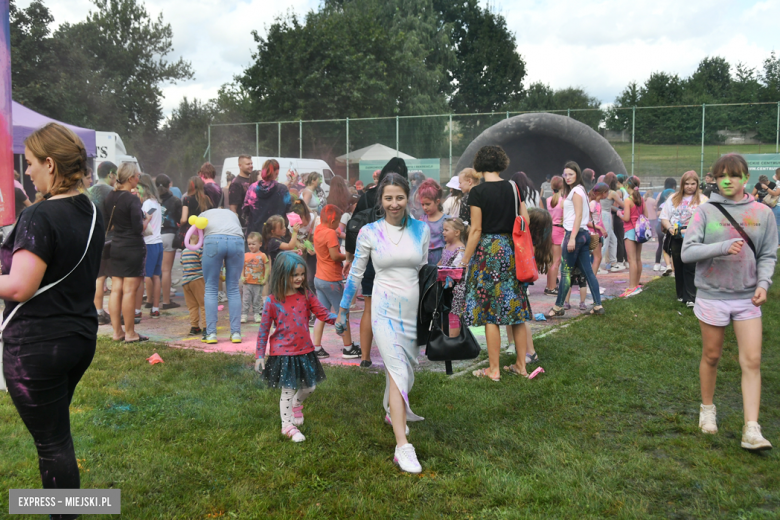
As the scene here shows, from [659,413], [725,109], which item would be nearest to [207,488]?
[659,413]

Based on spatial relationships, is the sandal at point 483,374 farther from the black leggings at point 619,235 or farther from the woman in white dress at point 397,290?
the black leggings at point 619,235

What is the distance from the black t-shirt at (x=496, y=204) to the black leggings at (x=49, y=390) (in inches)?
135

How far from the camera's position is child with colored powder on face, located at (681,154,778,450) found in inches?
164

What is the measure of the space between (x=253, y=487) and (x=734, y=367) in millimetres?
4711

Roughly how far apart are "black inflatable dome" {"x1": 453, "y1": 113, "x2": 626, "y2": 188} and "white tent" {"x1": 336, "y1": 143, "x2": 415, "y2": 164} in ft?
8.79

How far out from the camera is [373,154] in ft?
77.6

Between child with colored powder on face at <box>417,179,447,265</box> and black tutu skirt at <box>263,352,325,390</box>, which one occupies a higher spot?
child with colored powder on face at <box>417,179,447,265</box>

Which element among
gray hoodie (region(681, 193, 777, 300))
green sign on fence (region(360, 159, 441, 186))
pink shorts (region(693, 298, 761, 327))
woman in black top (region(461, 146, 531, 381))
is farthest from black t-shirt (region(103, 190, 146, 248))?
green sign on fence (region(360, 159, 441, 186))

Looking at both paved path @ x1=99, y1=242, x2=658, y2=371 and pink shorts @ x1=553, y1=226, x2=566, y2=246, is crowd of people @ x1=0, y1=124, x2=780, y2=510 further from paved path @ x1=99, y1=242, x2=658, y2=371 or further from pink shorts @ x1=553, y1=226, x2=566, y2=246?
paved path @ x1=99, y1=242, x2=658, y2=371

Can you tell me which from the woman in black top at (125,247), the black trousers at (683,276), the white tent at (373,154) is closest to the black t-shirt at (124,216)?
the woman in black top at (125,247)

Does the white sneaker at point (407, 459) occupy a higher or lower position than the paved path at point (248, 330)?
lower

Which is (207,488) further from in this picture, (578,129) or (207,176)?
(578,129)

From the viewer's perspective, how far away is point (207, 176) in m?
9.47

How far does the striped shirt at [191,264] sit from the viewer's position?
7543 mm
